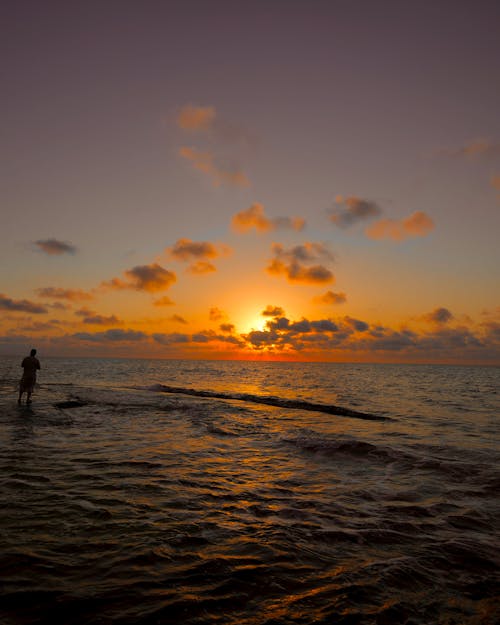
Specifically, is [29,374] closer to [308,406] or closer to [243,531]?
[308,406]

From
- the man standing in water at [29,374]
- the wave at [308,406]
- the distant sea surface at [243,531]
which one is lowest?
the wave at [308,406]

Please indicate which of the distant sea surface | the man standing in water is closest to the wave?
the distant sea surface

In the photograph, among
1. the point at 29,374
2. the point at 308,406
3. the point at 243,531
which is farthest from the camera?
the point at 308,406

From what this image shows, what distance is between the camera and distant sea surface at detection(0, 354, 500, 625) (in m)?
4.85

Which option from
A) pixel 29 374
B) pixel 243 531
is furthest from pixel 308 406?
pixel 243 531

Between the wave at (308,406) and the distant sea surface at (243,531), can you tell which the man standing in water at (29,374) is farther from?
the wave at (308,406)

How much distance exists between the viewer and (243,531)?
23.4 feet

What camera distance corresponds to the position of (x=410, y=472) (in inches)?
471

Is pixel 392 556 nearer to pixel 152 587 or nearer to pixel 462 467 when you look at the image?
pixel 152 587

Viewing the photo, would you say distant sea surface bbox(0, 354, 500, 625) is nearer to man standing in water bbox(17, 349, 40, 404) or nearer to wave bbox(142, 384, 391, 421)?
man standing in water bbox(17, 349, 40, 404)

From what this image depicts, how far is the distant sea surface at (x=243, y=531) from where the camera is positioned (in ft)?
15.9

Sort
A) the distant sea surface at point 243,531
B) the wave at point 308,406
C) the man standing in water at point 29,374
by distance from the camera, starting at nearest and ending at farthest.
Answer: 1. the distant sea surface at point 243,531
2. the man standing in water at point 29,374
3. the wave at point 308,406

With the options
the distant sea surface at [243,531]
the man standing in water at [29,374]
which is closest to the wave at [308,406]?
the distant sea surface at [243,531]

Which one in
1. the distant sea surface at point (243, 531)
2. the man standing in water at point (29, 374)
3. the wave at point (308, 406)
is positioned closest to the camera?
the distant sea surface at point (243, 531)
